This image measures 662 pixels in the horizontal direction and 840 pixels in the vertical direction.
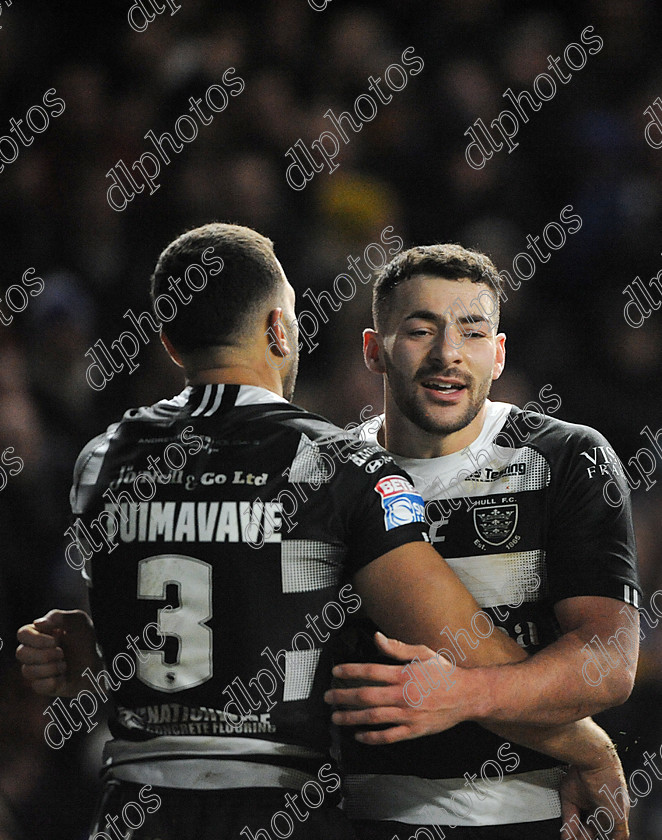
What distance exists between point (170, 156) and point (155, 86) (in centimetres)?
56

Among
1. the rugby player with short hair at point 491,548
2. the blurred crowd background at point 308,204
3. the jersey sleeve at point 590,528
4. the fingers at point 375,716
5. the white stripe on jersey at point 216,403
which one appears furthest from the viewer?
the blurred crowd background at point 308,204

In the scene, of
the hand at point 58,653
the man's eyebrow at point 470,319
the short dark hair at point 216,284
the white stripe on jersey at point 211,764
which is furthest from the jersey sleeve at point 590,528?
the hand at point 58,653

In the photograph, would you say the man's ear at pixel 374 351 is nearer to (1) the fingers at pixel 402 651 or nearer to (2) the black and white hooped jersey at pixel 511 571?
(2) the black and white hooped jersey at pixel 511 571

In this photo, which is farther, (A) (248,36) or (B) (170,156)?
(A) (248,36)

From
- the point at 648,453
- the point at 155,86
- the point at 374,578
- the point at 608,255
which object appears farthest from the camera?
the point at 155,86

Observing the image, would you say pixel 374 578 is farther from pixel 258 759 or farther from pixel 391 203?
pixel 391 203

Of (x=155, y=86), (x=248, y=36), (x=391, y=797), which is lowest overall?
(x=391, y=797)

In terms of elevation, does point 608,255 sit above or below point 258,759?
above

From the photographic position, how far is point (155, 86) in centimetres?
564

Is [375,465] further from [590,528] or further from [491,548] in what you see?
[590,528]

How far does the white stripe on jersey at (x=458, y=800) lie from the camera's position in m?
2.40

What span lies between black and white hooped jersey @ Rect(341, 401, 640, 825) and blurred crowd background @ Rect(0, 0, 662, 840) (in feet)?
5.16

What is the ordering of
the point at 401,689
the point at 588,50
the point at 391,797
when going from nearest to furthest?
the point at 401,689 → the point at 391,797 → the point at 588,50

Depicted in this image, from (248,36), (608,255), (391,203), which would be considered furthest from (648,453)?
(248,36)
